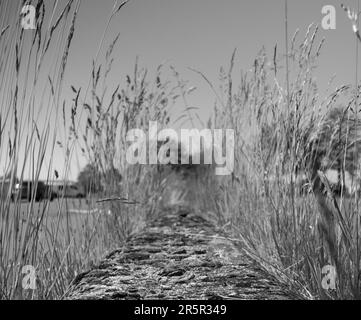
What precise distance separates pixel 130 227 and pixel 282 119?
1618 mm

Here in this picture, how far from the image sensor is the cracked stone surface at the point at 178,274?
143 centimetres

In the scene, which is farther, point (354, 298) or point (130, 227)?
point (130, 227)

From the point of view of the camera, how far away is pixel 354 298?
115cm

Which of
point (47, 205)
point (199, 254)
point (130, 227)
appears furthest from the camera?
point (130, 227)

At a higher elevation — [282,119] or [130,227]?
[282,119]

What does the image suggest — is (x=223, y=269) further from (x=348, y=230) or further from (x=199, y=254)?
(x=348, y=230)

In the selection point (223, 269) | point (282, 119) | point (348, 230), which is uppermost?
point (282, 119)

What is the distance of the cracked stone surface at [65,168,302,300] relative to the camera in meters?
1.43

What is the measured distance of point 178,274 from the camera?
1.74 m
